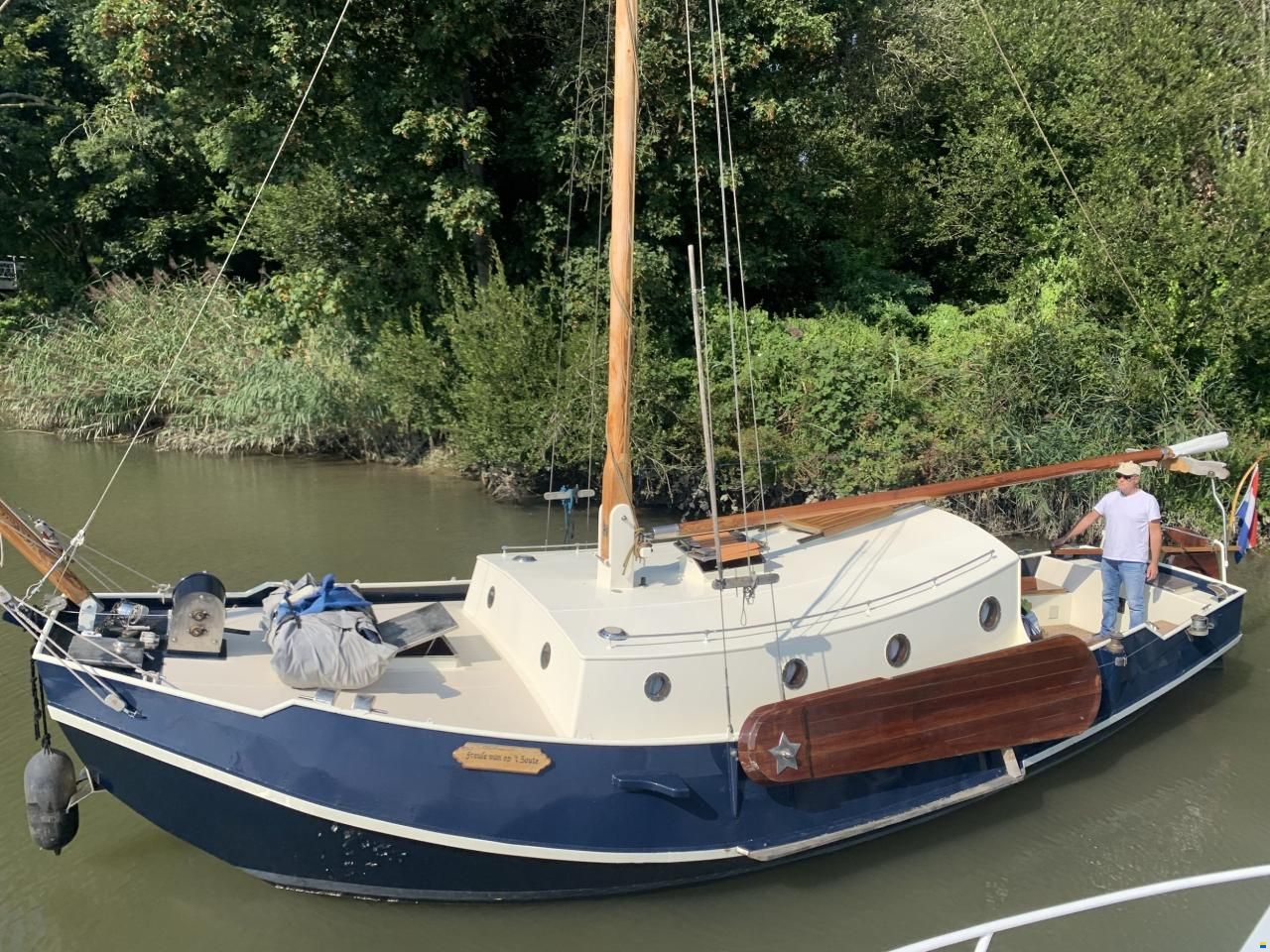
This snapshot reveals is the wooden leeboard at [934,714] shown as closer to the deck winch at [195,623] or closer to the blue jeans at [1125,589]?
the blue jeans at [1125,589]

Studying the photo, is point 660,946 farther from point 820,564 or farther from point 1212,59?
point 1212,59

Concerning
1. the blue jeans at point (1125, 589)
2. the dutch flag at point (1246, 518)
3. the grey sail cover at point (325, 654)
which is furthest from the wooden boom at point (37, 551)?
the dutch flag at point (1246, 518)

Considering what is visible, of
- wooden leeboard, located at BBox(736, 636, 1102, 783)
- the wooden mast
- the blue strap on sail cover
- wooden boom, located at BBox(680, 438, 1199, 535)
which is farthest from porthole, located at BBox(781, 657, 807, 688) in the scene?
the blue strap on sail cover

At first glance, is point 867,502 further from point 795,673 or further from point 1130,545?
point 1130,545

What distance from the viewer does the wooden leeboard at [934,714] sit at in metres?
6.34

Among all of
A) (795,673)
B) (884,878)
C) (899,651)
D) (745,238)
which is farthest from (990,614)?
(745,238)

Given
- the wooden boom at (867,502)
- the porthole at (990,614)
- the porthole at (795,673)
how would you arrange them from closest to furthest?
the porthole at (795,673) < the porthole at (990,614) < the wooden boom at (867,502)

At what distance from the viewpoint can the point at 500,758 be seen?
5.98m

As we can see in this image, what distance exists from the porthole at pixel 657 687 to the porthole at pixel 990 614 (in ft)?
8.72

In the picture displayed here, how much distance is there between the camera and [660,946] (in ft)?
20.5

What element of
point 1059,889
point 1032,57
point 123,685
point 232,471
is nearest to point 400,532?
point 232,471

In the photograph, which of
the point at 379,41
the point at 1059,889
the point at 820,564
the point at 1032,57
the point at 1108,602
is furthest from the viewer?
the point at 1032,57

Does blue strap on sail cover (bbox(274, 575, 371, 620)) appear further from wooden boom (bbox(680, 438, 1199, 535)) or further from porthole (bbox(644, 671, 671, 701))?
wooden boom (bbox(680, 438, 1199, 535))

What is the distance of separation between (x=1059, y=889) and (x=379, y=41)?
14.6 meters
